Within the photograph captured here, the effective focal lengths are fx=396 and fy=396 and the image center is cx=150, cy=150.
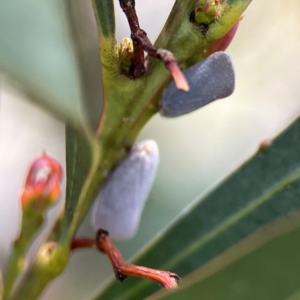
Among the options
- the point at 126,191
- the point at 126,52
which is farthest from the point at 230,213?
the point at 126,52

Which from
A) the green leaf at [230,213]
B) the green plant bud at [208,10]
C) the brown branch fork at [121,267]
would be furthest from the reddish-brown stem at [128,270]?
the green plant bud at [208,10]

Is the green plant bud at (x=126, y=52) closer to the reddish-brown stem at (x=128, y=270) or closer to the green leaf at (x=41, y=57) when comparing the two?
the green leaf at (x=41, y=57)

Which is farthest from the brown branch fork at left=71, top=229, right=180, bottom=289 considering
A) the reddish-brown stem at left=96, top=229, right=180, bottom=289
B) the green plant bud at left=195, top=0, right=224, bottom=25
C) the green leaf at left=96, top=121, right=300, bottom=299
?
the green plant bud at left=195, top=0, right=224, bottom=25

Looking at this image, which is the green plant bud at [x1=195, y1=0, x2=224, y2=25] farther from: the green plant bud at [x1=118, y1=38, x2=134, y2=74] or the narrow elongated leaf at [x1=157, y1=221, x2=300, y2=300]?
the narrow elongated leaf at [x1=157, y1=221, x2=300, y2=300]

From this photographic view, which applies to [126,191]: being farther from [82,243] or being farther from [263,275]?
[263,275]

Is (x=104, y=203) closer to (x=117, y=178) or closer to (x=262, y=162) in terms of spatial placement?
(x=117, y=178)

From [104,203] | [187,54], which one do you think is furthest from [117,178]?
[187,54]
